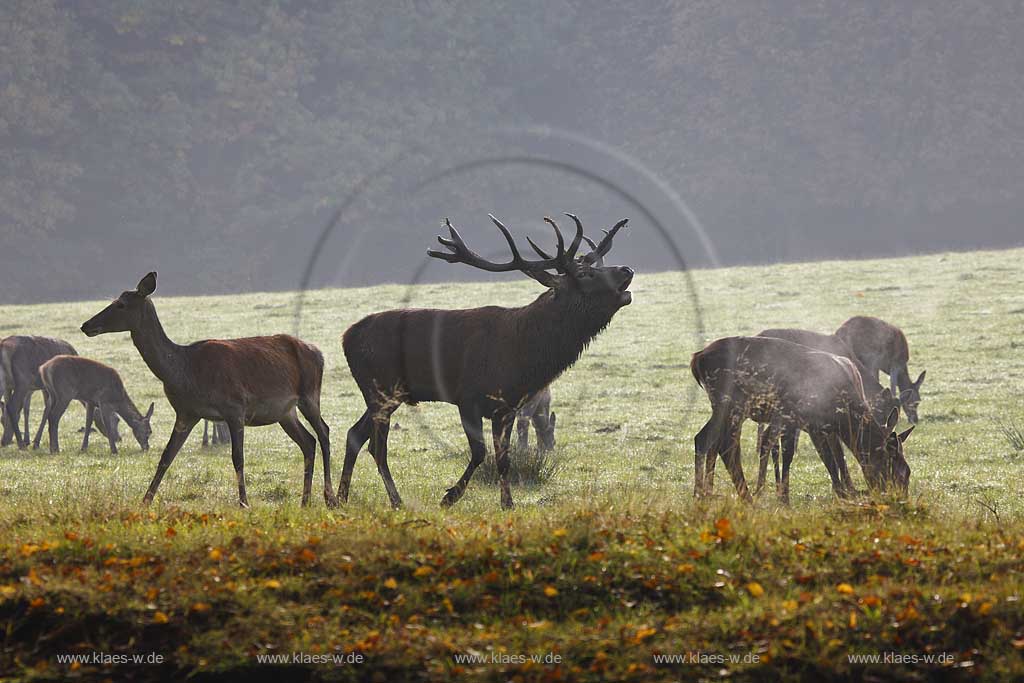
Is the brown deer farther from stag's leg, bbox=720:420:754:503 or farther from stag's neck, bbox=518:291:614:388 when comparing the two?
stag's leg, bbox=720:420:754:503

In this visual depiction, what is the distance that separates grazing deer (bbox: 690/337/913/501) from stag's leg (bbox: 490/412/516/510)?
171 centimetres

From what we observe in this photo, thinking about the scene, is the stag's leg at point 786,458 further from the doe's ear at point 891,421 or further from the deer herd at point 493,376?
the doe's ear at point 891,421

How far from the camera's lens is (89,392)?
59.0ft

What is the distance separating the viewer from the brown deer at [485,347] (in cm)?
1135

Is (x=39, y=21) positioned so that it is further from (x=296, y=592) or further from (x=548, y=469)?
(x=296, y=592)

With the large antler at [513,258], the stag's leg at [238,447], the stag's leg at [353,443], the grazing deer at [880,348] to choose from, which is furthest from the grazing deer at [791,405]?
the grazing deer at [880,348]

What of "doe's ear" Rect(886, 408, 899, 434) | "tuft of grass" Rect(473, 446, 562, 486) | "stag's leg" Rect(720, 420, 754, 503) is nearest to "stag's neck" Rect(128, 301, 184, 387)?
"tuft of grass" Rect(473, 446, 562, 486)

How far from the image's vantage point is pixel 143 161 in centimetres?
5991

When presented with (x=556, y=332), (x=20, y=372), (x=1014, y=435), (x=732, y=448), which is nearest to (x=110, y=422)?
(x=20, y=372)

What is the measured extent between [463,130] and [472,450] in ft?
175

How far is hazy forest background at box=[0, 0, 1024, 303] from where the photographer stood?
58.1 meters

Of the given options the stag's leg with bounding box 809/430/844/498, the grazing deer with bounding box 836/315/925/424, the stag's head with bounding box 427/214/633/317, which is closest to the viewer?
the stag's leg with bounding box 809/430/844/498

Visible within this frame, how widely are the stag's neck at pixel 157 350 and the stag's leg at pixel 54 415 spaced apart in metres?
6.66

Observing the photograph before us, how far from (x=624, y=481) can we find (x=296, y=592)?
7.17 metres
